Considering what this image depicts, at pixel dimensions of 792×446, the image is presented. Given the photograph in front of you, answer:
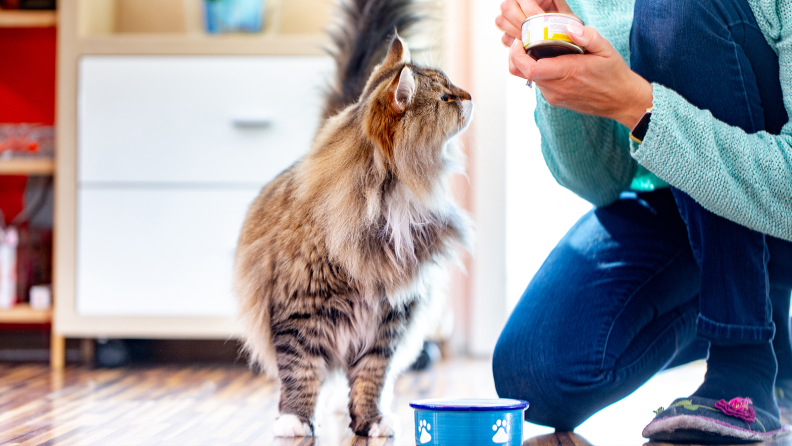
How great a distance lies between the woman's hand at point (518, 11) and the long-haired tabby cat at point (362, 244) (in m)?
0.16

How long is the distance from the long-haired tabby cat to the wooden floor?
114 millimetres

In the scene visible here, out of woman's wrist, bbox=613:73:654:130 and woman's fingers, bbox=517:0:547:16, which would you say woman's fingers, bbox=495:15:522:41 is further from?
woman's wrist, bbox=613:73:654:130

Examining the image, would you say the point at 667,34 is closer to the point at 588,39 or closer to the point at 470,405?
the point at 588,39

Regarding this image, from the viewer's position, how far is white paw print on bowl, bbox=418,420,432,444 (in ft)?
3.00

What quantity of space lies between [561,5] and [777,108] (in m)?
0.36

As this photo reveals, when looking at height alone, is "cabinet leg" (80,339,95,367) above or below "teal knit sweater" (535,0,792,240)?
below

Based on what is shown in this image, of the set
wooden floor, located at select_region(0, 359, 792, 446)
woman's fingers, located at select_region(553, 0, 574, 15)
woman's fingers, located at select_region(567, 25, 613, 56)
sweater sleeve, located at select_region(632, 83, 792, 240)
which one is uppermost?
woman's fingers, located at select_region(553, 0, 574, 15)

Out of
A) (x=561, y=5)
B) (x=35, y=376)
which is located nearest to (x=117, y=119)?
(x=35, y=376)

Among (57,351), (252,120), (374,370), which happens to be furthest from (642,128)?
(57,351)

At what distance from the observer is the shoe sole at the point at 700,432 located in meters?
0.93

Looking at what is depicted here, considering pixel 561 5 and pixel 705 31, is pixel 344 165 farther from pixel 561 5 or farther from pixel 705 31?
pixel 705 31

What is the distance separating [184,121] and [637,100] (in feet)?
4.64

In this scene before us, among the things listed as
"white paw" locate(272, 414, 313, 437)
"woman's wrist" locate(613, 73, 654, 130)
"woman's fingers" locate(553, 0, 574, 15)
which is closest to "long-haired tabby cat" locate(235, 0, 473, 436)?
"white paw" locate(272, 414, 313, 437)

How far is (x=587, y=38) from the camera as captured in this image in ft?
2.78
